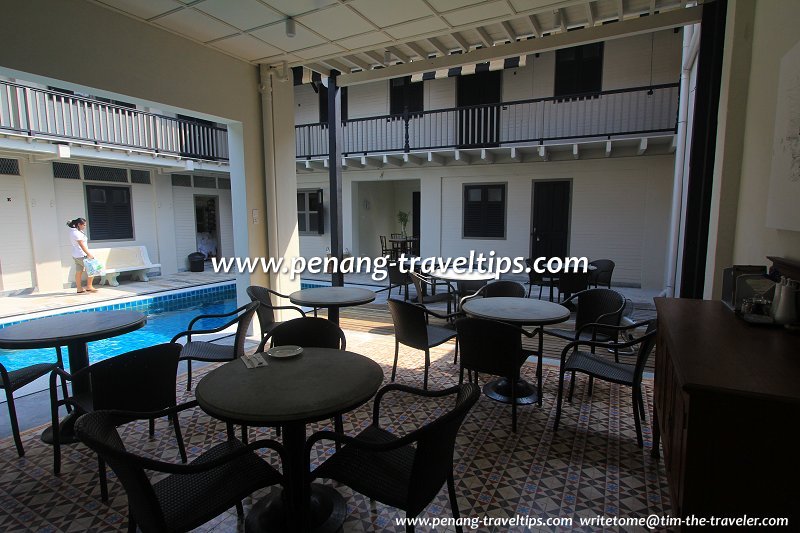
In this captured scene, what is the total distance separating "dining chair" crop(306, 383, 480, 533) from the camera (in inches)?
60.0

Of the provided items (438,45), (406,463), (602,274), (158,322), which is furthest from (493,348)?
(158,322)

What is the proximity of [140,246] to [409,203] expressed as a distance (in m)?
7.84

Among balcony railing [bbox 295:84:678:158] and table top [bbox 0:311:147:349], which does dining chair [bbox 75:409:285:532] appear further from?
balcony railing [bbox 295:84:678:158]

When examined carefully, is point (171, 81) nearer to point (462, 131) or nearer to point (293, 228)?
point (293, 228)

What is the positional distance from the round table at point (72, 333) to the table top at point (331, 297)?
130cm

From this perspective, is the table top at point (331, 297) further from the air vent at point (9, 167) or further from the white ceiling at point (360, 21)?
the air vent at point (9, 167)

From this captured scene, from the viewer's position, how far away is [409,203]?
552 inches

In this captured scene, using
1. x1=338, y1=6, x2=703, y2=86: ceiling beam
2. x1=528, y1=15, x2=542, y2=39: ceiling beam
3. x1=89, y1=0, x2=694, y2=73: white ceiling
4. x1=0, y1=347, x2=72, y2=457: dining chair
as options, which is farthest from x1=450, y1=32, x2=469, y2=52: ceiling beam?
x1=0, y1=347, x2=72, y2=457: dining chair

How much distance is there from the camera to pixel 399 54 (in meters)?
5.04

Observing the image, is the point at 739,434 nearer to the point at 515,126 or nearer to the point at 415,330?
the point at 415,330

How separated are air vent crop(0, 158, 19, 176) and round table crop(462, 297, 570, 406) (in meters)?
9.92

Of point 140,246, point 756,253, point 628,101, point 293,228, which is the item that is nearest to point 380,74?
point 293,228

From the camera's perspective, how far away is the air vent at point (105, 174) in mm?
9906

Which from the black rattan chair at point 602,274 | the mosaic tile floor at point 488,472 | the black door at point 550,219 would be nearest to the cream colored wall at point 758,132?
the mosaic tile floor at point 488,472
